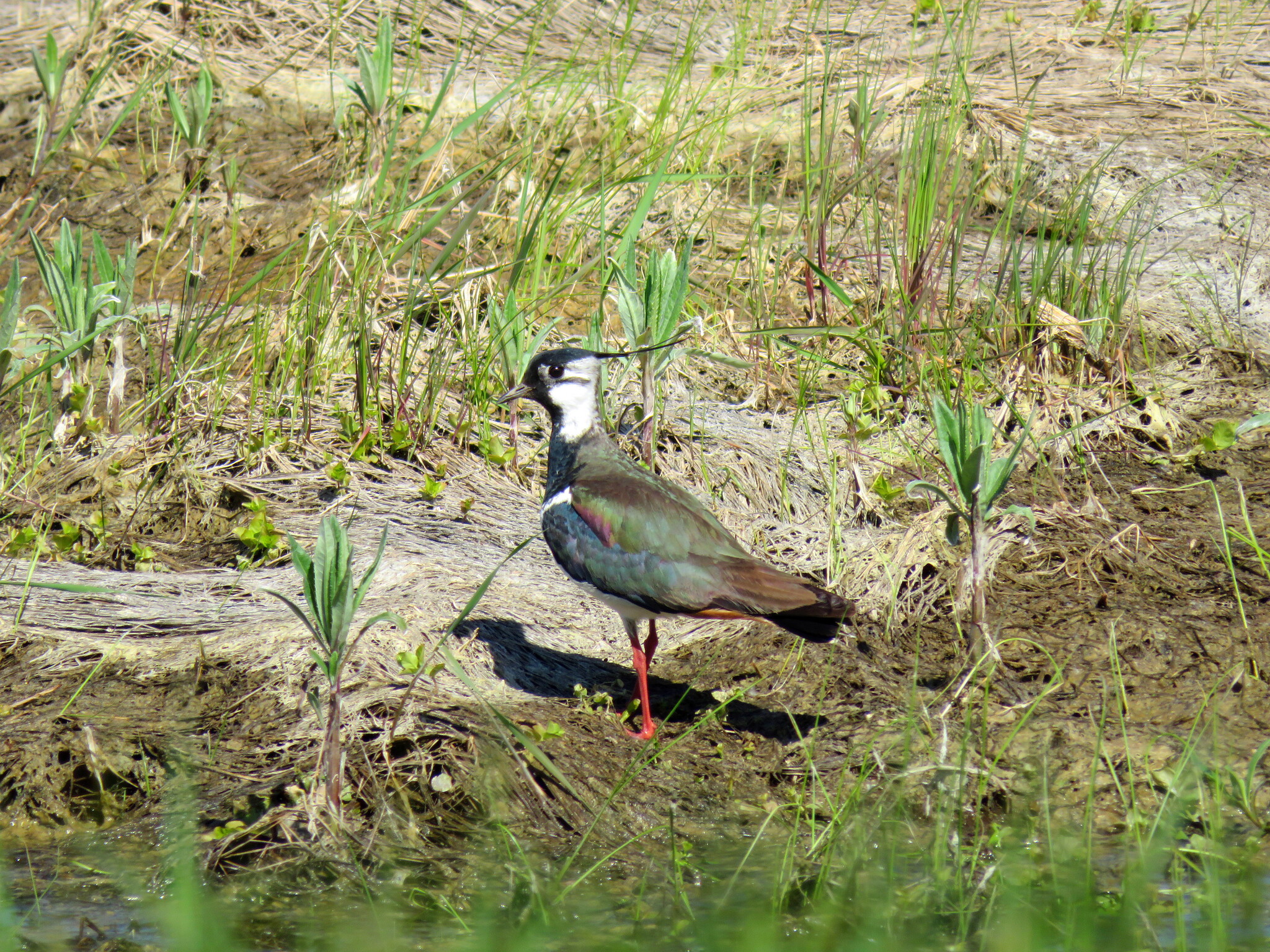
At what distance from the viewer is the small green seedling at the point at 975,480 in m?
3.87

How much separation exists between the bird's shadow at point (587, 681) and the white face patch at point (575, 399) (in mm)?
740

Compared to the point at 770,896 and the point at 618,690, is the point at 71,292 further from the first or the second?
the point at 770,896

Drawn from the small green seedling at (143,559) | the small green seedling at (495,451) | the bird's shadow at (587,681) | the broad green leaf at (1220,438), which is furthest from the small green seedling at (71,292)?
the broad green leaf at (1220,438)

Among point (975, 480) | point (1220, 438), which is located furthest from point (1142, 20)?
point (975, 480)

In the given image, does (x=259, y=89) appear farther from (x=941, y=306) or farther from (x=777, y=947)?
(x=777, y=947)

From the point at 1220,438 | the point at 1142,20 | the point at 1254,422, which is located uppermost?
the point at 1142,20

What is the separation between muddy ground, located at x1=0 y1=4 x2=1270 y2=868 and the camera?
11.5ft

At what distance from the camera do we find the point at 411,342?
6141 millimetres

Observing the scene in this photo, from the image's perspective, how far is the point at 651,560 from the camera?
13.2ft

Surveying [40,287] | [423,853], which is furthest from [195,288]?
[423,853]

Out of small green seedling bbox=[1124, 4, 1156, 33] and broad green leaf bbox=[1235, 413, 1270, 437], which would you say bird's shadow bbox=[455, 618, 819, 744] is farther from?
small green seedling bbox=[1124, 4, 1156, 33]

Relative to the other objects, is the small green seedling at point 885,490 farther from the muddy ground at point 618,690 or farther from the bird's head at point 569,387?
the bird's head at point 569,387

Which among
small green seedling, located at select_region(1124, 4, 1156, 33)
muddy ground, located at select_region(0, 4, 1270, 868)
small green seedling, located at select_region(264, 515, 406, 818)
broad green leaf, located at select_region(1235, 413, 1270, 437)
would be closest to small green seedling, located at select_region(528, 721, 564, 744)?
muddy ground, located at select_region(0, 4, 1270, 868)

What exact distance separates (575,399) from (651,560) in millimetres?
941
